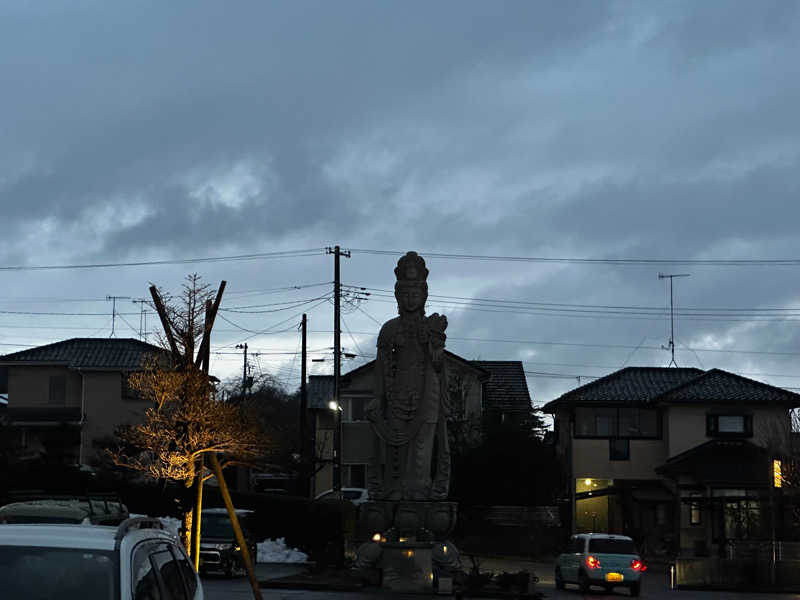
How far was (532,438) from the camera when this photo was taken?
52.8m

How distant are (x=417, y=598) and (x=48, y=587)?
1705 centimetres

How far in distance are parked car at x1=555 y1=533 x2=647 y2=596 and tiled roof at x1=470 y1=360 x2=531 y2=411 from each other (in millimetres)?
31012

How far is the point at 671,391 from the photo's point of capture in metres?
55.7

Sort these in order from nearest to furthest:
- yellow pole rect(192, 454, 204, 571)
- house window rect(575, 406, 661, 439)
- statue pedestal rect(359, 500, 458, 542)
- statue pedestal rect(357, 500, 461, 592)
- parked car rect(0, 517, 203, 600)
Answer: parked car rect(0, 517, 203, 600)
yellow pole rect(192, 454, 204, 571)
statue pedestal rect(357, 500, 461, 592)
statue pedestal rect(359, 500, 458, 542)
house window rect(575, 406, 661, 439)

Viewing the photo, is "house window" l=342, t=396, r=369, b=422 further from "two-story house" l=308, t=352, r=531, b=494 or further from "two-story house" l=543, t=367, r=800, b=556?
"two-story house" l=543, t=367, r=800, b=556

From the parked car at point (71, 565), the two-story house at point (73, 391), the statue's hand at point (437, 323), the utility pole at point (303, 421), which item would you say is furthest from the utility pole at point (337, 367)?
the parked car at point (71, 565)

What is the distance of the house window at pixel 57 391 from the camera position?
58.6 m

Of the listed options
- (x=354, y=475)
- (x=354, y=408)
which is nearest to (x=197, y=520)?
(x=354, y=408)

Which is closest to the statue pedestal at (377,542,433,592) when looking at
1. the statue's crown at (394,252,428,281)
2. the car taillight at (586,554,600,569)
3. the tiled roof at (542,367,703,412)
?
the statue's crown at (394,252,428,281)

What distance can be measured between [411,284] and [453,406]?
3165 cm

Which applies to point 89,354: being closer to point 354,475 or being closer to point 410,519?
point 354,475

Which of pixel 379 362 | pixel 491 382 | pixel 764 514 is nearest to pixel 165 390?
pixel 379 362

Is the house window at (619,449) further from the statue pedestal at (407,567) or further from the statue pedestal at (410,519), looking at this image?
the statue pedestal at (407,567)

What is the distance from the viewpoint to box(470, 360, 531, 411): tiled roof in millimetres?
65188
